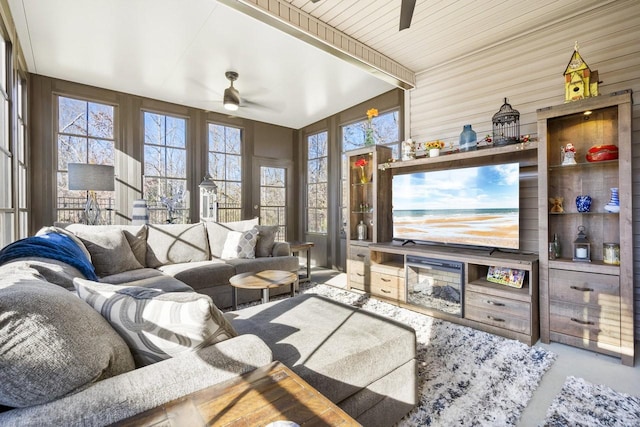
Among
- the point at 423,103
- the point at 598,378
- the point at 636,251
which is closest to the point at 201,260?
the point at 423,103

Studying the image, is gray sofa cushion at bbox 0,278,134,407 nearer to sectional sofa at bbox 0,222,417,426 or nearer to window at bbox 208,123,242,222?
sectional sofa at bbox 0,222,417,426

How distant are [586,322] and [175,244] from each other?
4.10 m

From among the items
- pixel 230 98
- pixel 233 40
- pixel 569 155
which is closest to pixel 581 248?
pixel 569 155

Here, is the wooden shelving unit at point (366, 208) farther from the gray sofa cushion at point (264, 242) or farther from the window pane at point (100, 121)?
the window pane at point (100, 121)

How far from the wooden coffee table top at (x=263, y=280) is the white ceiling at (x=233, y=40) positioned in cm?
243

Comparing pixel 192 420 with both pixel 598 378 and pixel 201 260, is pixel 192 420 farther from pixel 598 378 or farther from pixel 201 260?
pixel 201 260

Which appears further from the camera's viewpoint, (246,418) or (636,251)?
(636,251)

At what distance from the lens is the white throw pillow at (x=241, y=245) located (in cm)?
397

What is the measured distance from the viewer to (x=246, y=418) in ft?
2.52

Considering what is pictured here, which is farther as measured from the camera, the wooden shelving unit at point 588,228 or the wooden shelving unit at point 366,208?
the wooden shelving unit at point 366,208

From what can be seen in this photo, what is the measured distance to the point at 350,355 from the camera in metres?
1.38

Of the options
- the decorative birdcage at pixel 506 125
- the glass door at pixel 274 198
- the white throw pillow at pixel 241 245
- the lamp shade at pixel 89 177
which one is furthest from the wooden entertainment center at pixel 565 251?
the lamp shade at pixel 89 177

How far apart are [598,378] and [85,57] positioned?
18.6ft

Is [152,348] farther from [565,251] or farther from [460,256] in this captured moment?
[565,251]
